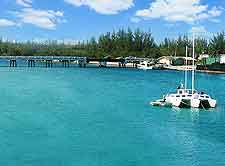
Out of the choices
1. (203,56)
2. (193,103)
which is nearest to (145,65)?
(203,56)

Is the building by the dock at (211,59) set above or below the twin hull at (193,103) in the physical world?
above

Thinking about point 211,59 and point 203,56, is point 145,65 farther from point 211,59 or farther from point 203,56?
point 211,59

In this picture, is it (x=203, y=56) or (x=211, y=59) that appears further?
(x=203, y=56)

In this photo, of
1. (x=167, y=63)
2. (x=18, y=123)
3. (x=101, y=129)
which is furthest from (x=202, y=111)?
(x=167, y=63)

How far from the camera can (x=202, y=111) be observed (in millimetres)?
53031

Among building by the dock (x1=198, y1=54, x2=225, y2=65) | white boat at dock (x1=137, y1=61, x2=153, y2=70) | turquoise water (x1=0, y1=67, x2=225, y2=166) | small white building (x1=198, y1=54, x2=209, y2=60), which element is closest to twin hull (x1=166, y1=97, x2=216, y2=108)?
turquoise water (x1=0, y1=67, x2=225, y2=166)

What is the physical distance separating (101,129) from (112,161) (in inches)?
437

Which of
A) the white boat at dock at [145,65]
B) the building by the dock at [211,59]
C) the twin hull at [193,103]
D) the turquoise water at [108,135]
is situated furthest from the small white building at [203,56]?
the twin hull at [193,103]

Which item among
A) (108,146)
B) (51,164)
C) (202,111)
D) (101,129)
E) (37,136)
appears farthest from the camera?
(202,111)

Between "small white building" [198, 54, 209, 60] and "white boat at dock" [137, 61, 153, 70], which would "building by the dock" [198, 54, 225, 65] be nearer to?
"small white building" [198, 54, 209, 60]

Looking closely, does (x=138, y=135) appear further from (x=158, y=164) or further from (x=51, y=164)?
(x=51, y=164)

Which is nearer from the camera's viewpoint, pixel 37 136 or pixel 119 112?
pixel 37 136

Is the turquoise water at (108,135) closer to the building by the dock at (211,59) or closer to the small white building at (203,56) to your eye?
the building by the dock at (211,59)

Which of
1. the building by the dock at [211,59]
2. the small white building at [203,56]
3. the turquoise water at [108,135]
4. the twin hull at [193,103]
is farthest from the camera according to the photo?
the small white building at [203,56]
